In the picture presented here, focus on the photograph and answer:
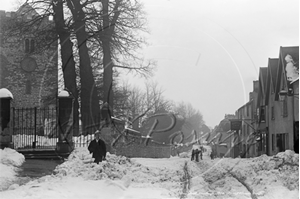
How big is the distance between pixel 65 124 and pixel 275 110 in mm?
20888

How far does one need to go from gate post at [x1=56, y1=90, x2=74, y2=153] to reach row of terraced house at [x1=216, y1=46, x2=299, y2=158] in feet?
33.6

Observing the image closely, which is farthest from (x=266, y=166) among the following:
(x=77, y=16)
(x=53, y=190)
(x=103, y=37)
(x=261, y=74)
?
(x=261, y=74)

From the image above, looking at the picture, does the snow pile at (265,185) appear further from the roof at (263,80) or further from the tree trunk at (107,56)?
the roof at (263,80)

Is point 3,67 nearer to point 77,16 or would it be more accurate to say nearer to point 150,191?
point 77,16

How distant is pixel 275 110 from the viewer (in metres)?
33.9

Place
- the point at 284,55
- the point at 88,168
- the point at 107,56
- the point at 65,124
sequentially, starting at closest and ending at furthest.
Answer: the point at 88,168
the point at 65,124
the point at 107,56
the point at 284,55

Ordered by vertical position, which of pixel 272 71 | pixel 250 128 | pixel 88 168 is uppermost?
pixel 272 71

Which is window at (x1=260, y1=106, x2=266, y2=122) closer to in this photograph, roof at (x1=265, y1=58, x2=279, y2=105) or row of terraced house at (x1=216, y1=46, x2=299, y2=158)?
row of terraced house at (x1=216, y1=46, x2=299, y2=158)

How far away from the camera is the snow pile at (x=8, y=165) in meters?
12.1

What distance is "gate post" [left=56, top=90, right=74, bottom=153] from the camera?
1766 centimetres

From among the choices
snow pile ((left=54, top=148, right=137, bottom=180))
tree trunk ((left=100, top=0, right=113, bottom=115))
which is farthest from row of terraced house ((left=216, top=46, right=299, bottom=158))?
snow pile ((left=54, top=148, right=137, bottom=180))

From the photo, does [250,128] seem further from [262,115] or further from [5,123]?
[5,123]

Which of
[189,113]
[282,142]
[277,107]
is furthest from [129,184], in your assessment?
[189,113]

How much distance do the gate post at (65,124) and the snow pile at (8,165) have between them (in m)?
2.15
